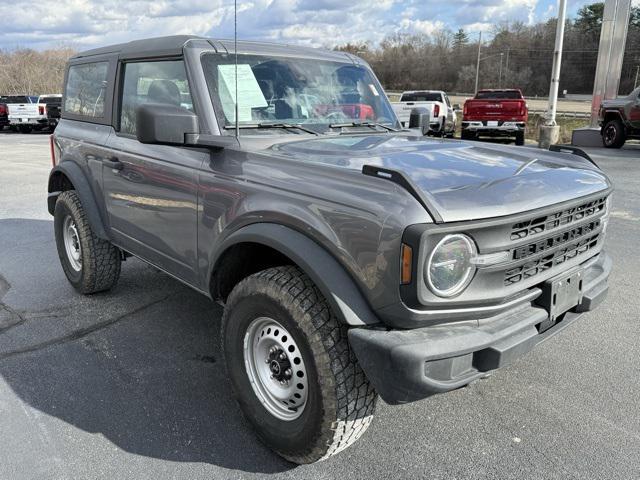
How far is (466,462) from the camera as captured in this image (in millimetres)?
2564

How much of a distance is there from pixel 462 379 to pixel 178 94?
2.33 metres

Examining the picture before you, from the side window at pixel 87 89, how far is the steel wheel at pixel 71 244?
3.15 ft

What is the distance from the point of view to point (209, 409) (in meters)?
3.00

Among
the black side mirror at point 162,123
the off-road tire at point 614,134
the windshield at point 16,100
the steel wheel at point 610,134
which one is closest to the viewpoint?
the black side mirror at point 162,123

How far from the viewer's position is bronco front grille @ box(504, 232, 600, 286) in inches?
92.0

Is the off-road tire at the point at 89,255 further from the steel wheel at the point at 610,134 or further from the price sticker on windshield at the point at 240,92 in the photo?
the steel wheel at the point at 610,134

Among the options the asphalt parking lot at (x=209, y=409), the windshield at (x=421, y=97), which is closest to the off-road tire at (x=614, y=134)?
the windshield at (x=421, y=97)

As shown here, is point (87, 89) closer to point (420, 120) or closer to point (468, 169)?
point (420, 120)

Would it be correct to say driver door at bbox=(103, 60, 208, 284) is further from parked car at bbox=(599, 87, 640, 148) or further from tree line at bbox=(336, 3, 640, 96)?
tree line at bbox=(336, 3, 640, 96)

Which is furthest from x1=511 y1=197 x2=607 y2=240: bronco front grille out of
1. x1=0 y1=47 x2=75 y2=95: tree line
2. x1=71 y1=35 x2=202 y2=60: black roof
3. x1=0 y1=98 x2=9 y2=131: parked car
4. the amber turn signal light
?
x1=0 y1=47 x2=75 y2=95: tree line

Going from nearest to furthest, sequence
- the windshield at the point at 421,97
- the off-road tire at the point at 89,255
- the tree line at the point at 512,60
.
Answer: the off-road tire at the point at 89,255 < the windshield at the point at 421,97 < the tree line at the point at 512,60

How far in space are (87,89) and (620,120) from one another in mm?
15665

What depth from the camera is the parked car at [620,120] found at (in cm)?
1520

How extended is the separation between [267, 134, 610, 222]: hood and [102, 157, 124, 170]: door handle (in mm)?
1351
